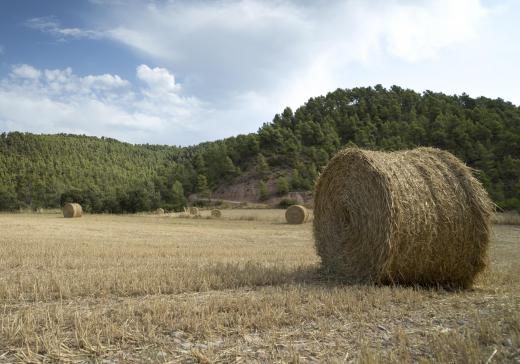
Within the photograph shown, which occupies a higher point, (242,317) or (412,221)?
(412,221)

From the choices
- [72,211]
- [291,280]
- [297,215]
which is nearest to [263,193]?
[72,211]

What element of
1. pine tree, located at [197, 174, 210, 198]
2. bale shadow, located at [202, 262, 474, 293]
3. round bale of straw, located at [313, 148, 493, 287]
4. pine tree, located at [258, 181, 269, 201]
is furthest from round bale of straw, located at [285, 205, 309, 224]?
pine tree, located at [197, 174, 210, 198]

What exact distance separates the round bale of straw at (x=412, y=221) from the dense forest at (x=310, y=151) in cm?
2774

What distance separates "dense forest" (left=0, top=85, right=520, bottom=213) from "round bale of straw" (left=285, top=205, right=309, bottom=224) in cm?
1548

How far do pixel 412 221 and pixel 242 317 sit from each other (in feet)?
11.8

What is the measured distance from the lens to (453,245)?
24.3 ft

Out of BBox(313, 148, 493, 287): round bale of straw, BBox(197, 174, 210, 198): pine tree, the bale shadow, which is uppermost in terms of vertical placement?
BBox(197, 174, 210, 198): pine tree

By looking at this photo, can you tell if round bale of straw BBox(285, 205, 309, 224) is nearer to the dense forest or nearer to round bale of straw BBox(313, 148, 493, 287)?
the dense forest

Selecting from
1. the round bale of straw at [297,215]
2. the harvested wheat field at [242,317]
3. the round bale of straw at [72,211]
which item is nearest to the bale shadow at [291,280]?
the harvested wheat field at [242,317]

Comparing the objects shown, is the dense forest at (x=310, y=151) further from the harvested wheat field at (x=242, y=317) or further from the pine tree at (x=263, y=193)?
the harvested wheat field at (x=242, y=317)

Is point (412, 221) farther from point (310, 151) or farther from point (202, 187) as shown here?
point (202, 187)

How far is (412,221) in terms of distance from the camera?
711 centimetres

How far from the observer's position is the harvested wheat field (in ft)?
12.7

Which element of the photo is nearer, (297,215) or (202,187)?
(297,215)
